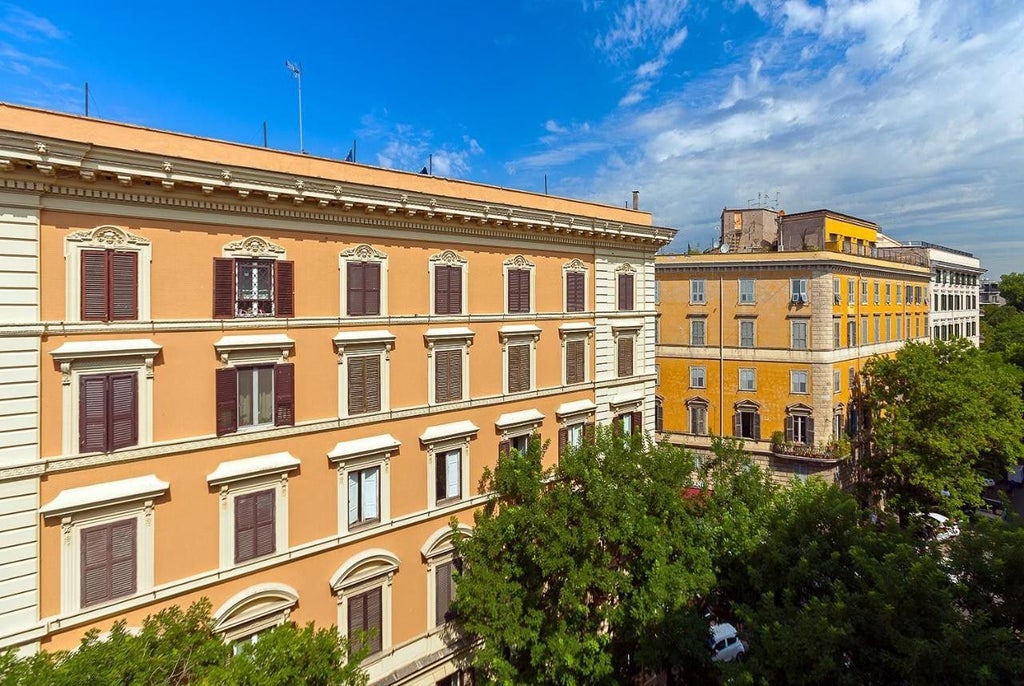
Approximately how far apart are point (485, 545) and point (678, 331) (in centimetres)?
2600

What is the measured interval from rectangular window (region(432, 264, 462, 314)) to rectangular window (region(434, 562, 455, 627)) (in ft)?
28.8

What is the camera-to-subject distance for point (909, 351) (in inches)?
1420

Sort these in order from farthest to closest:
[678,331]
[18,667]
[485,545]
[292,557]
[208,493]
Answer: [678,331]
[485,545]
[292,557]
[208,493]
[18,667]

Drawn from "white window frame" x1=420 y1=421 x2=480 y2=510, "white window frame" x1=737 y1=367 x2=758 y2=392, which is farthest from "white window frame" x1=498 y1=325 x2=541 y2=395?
"white window frame" x1=737 y1=367 x2=758 y2=392

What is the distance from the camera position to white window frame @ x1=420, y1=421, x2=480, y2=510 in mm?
18375

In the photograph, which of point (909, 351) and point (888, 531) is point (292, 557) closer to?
point (888, 531)

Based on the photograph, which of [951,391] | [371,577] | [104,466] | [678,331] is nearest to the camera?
[104,466]

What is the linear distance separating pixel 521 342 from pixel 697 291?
22.0m

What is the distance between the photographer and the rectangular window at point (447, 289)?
740 inches

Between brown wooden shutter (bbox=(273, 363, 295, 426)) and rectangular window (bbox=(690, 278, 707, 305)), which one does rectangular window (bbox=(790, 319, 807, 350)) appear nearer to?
rectangular window (bbox=(690, 278, 707, 305))

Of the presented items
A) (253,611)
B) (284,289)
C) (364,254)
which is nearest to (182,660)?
(253,611)

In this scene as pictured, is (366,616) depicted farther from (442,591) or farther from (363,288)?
(363,288)

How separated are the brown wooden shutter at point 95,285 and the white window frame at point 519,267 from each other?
477 inches

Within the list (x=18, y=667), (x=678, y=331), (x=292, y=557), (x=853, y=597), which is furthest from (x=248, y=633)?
(x=678, y=331)
